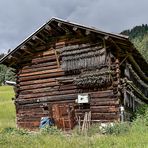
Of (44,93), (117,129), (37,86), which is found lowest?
(117,129)

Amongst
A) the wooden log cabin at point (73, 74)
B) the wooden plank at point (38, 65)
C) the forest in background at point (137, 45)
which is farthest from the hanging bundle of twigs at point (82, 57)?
the forest in background at point (137, 45)

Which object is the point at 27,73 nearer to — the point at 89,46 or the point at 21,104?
the point at 21,104

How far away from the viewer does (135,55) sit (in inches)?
902

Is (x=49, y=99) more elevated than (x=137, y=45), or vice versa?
(x=137, y=45)

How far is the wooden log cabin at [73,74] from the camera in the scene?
21.4 meters

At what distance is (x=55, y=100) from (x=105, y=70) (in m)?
3.90

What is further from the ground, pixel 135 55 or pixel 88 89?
pixel 135 55

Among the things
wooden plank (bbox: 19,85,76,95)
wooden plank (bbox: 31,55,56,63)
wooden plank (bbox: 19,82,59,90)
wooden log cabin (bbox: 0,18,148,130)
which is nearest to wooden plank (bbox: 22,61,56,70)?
wooden log cabin (bbox: 0,18,148,130)

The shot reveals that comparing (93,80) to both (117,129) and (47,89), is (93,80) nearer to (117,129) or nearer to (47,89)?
(47,89)

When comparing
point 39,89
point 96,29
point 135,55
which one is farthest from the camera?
point 39,89

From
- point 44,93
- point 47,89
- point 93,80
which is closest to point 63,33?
point 47,89

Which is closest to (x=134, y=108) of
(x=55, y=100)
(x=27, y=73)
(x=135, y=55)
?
(x=135, y=55)

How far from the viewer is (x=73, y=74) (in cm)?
2283

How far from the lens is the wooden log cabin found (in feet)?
70.1
